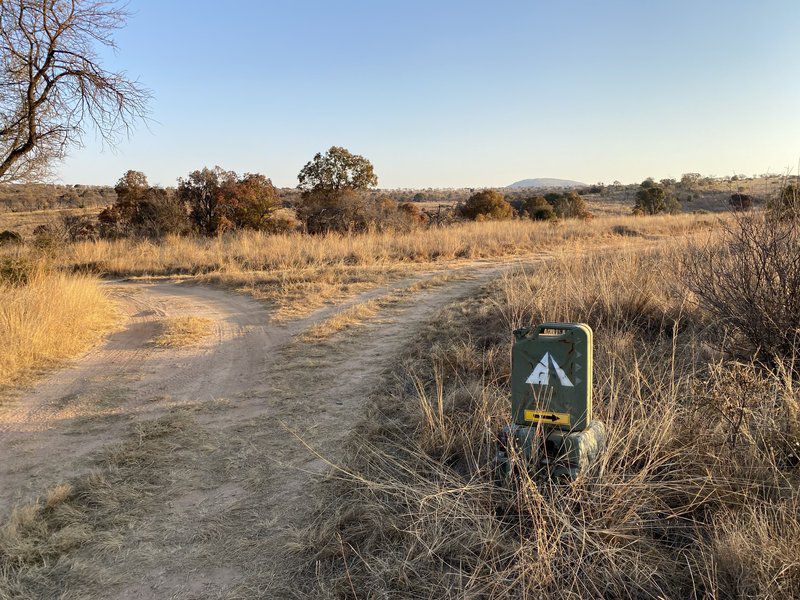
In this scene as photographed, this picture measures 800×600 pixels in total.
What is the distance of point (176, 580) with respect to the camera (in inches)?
108

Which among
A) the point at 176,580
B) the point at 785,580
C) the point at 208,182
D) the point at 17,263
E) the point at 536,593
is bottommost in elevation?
the point at 176,580

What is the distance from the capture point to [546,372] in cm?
259

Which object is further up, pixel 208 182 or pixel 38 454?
pixel 208 182

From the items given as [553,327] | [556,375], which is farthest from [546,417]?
[553,327]

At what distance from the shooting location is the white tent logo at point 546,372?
8.41 ft

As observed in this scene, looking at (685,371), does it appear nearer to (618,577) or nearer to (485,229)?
(618,577)

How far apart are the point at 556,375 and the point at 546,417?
234 millimetres

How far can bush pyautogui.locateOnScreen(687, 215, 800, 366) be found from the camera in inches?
161

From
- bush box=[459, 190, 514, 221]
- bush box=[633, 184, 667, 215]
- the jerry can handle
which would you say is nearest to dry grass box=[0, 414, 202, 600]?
the jerry can handle

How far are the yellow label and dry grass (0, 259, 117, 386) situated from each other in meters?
5.84

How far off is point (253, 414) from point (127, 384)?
6.18 feet

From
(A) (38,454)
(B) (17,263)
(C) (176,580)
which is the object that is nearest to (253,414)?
(A) (38,454)

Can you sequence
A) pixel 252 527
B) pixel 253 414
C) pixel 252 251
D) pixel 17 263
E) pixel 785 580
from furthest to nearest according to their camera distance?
pixel 252 251
pixel 17 263
pixel 253 414
pixel 252 527
pixel 785 580

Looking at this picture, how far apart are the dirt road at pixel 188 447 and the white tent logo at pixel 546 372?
5.68 ft
